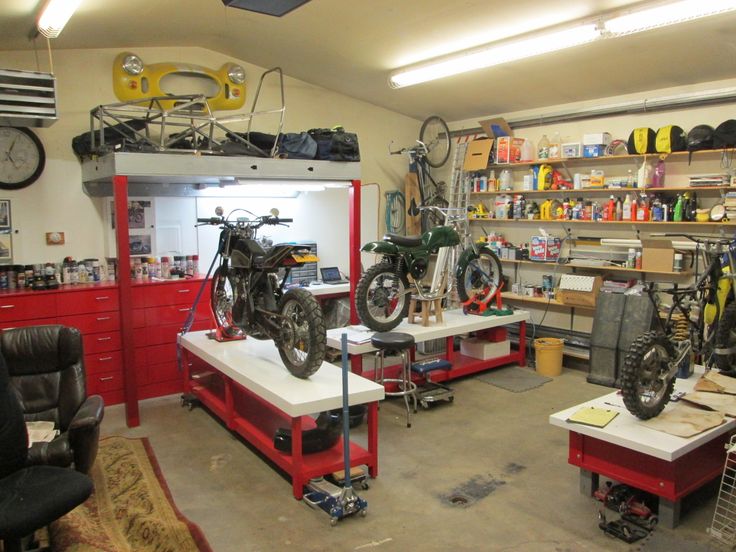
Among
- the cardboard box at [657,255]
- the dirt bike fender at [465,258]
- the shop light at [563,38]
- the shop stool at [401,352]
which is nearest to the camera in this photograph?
the shop light at [563,38]

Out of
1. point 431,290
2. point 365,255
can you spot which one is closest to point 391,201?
point 365,255

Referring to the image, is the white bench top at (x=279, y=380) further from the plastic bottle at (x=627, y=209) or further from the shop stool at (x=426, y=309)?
the plastic bottle at (x=627, y=209)

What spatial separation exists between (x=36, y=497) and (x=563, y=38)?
4.70 m

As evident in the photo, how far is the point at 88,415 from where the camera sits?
3.48 meters

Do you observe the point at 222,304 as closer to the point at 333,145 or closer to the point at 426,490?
the point at 333,145

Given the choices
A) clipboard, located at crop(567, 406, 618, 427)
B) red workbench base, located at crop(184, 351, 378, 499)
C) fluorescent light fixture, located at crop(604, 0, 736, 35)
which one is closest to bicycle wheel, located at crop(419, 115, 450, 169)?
fluorescent light fixture, located at crop(604, 0, 736, 35)

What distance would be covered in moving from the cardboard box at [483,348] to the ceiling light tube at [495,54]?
279 cm

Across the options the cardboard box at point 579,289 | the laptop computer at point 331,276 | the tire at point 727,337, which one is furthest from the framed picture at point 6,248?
the tire at point 727,337

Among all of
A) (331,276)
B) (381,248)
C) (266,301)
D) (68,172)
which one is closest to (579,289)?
(381,248)

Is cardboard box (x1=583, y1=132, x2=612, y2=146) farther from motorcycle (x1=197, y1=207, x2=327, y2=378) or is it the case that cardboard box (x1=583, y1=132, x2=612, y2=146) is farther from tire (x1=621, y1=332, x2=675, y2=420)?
motorcycle (x1=197, y1=207, x2=327, y2=378)

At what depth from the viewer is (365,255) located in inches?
304

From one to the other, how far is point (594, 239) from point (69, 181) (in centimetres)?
549

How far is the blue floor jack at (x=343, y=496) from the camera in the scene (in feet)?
11.1

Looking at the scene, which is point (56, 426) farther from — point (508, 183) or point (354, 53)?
point (508, 183)
